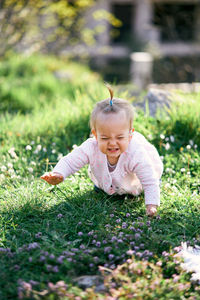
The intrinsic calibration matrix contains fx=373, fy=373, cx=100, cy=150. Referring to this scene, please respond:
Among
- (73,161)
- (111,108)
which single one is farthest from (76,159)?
(111,108)

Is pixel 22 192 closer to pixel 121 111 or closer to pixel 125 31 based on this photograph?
pixel 121 111

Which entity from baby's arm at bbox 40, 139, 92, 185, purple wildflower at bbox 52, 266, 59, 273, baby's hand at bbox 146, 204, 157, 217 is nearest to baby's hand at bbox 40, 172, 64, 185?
baby's arm at bbox 40, 139, 92, 185

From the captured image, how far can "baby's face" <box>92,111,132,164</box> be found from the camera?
268 centimetres

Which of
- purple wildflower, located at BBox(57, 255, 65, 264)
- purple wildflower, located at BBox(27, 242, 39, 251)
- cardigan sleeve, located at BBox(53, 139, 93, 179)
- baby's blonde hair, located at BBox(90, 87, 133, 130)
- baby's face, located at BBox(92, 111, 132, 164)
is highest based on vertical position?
baby's blonde hair, located at BBox(90, 87, 133, 130)

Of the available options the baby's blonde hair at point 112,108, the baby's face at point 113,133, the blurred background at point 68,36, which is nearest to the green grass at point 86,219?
the baby's face at point 113,133

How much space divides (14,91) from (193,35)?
19.3m

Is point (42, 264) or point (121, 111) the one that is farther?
point (121, 111)

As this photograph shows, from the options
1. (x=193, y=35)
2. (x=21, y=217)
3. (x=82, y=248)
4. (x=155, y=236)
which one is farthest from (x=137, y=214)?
(x=193, y=35)

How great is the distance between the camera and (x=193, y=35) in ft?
76.8

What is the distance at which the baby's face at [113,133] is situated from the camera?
268 centimetres

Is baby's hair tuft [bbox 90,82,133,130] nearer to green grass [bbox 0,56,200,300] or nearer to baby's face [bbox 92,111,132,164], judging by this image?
baby's face [bbox 92,111,132,164]

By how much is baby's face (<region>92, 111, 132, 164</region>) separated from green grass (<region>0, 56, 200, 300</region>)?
1.52ft

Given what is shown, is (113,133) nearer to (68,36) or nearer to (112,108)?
(112,108)

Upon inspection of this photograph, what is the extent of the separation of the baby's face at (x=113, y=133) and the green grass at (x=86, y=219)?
1.52 ft
